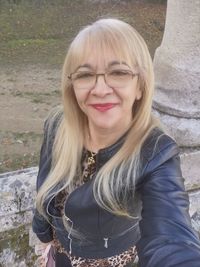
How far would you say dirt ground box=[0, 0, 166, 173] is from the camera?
20.0ft

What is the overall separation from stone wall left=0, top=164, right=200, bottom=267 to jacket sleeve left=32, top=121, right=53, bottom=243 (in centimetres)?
21

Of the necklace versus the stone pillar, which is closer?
the necklace

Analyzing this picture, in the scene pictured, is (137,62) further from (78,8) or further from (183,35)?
(78,8)

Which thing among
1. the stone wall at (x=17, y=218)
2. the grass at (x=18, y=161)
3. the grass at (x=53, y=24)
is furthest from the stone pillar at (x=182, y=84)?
the grass at (x=53, y=24)

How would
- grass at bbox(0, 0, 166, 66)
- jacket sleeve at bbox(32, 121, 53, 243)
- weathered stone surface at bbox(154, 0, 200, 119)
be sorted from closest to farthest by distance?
jacket sleeve at bbox(32, 121, 53, 243), weathered stone surface at bbox(154, 0, 200, 119), grass at bbox(0, 0, 166, 66)

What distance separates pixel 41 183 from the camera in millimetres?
1995

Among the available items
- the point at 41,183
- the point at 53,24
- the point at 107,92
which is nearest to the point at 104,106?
the point at 107,92

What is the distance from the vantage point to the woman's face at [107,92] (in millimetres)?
1641

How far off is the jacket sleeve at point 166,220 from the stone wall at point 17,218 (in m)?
0.89

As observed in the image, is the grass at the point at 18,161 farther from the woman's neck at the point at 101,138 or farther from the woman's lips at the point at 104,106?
the woman's lips at the point at 104,106

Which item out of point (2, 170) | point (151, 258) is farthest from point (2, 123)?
point (151, 258)

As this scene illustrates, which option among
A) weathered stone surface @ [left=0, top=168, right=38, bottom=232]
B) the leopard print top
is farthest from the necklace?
weathered stone surface @ [left=0, top=168, right=38, bottom=232]

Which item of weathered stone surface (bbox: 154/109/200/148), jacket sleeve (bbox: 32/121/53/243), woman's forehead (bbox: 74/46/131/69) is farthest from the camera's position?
weathered stone surface (bbox: 154/109/200/148)

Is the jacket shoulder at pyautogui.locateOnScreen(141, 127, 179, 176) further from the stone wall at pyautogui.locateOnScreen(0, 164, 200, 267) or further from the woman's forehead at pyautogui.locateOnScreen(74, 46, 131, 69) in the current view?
the stone wall at pyautogui.locateOnScreen(0, 164, 200, 267)
